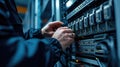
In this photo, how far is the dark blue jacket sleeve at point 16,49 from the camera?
714 millimetres

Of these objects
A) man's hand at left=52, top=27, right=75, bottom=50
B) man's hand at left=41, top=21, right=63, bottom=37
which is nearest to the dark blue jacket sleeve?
man's hand at left=52, top=27, right=75, bottom=50

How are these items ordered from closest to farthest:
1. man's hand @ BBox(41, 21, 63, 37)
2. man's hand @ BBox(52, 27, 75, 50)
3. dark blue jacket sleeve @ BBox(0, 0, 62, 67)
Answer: dark blue jacket sleeve @ BBox(0, 0, 62, 67) < man's hand @ BBox(52, 27, 75, 50) < man's hand @ BBox(41, 21, 63, 37)

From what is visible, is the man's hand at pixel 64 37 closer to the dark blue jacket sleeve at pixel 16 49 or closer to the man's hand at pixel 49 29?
the dark blue jacket sleeve at pixel 16 49

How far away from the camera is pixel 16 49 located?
0.74 m

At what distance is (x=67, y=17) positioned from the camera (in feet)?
4.63

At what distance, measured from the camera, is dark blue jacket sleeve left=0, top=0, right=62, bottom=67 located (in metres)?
0.71

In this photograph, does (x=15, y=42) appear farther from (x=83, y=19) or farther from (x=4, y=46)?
(x=83, y=19)

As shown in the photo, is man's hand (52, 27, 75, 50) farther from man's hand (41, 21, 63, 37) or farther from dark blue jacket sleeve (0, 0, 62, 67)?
man's hand (41, 21, 63, 37)

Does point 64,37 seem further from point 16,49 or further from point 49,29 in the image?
point 49,29

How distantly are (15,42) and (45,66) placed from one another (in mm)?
161

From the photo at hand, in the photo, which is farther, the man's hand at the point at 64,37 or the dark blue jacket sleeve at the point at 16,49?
the man's hand at the point at 64,37

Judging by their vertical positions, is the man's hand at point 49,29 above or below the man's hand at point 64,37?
above

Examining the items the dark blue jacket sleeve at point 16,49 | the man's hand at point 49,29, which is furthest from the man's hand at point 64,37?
the man's hand at point 49,29

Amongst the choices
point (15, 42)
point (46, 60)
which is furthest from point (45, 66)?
point (15, 42)
